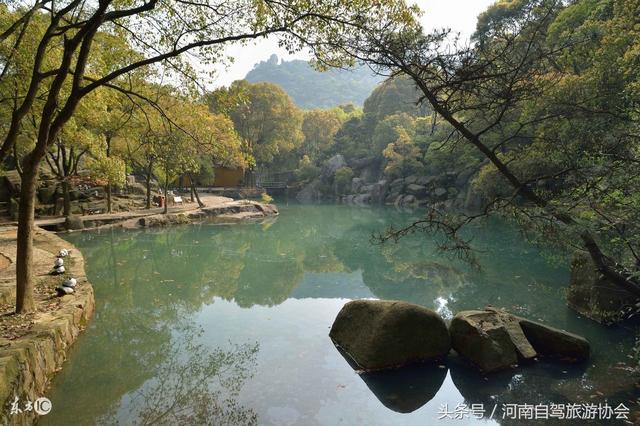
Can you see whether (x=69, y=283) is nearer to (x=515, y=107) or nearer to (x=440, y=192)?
(x=515, y=107)

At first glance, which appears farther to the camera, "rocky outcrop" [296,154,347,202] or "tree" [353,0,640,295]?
"rocky outcrop" [296,154,347,202]

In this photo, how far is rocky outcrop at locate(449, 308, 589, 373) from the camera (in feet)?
18.3

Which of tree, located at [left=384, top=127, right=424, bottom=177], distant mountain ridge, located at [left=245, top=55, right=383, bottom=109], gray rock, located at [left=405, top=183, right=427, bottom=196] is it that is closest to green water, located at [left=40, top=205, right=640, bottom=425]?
gray rock, located at [left=405, top=183, right=427, bottom=196]

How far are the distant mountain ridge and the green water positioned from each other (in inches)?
4495

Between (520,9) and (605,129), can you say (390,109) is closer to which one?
(520,9)

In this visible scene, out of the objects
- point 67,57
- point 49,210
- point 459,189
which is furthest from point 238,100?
point 459,189

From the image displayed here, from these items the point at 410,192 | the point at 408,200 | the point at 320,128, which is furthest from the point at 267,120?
the point at 408,200

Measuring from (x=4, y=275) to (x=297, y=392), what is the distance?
6.00m

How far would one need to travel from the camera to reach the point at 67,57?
5098mm

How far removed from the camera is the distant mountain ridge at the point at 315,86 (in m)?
131

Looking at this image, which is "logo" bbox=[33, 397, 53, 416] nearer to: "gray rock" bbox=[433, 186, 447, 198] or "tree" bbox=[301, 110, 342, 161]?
"gray rock" bbox=[433, 186, 447, 198]

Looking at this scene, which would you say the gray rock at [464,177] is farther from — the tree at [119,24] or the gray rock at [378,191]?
the tree at [119,24]

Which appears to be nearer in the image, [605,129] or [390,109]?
[605,129]

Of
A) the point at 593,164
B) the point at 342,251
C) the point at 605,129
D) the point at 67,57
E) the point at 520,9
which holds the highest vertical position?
the point at 520,9
